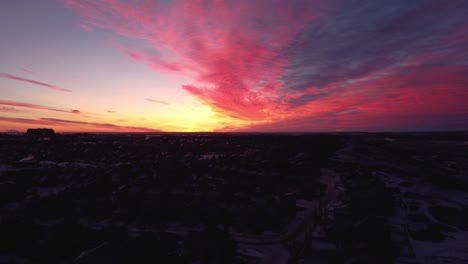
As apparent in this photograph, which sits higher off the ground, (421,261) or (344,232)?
(344,232)

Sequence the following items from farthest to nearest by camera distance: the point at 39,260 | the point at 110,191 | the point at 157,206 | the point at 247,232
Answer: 1. the point at 110,191
2. the point at 157,206
3. the point at 247,232
4. the point at 39,260

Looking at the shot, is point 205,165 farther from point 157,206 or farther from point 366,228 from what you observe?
point 366,228

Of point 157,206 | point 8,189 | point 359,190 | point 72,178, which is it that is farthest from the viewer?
point 72,178

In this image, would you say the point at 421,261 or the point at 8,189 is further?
the point at 8,189

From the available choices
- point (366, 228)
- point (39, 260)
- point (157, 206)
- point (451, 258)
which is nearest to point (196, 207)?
point (157, 206)

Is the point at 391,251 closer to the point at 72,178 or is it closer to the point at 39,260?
the point at 39,260

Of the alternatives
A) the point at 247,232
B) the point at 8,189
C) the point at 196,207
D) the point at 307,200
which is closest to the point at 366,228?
the point at 247,232

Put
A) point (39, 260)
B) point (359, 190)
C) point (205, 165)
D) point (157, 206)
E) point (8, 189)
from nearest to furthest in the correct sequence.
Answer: point (39, 260) < point (157, 206) < point (359, 190) < point (8, 189) < point (205, 165)

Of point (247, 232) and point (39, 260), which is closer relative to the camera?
point (39, 260)

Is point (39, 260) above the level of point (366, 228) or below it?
below
